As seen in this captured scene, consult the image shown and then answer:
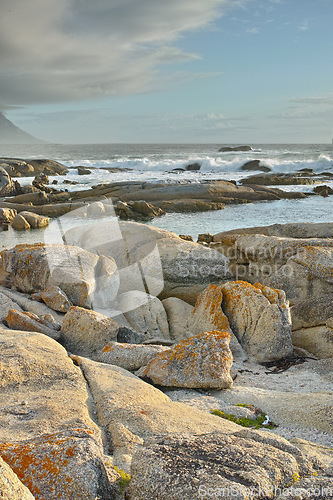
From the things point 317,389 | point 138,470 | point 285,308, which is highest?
point 138,470

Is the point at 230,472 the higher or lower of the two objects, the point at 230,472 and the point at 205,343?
the higher

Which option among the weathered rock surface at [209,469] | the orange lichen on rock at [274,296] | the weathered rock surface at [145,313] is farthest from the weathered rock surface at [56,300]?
Result: the weathered rock surface at [209,469]

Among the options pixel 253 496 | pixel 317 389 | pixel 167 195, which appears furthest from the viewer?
pixel 167 195

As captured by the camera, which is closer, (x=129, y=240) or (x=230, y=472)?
(x=230, y=472)

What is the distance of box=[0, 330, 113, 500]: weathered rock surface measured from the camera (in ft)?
8.43

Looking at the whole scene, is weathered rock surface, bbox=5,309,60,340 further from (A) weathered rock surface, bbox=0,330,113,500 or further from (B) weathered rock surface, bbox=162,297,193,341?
(B) weathered rock surface, bbox=162,297,193,341

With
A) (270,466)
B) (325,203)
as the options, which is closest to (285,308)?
(270,466)

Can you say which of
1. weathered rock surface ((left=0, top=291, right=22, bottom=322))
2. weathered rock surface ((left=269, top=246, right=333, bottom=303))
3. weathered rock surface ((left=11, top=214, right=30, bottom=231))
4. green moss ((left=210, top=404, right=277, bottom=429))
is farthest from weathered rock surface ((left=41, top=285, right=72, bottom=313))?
weathered rock surface ((left=11, top=214, right=30, bottom=231))

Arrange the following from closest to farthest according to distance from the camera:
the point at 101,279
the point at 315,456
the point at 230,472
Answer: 1. the point at 230,472
2. the point at 315,456
3. the point at 101,279

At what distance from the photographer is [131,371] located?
5.90 m

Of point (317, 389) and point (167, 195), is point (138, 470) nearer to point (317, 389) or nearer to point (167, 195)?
point (317, 389)

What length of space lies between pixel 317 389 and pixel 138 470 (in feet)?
12.0

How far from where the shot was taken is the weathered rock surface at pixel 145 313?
26.1 ft

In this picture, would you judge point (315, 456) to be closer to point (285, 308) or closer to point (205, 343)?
point (205, 343)
